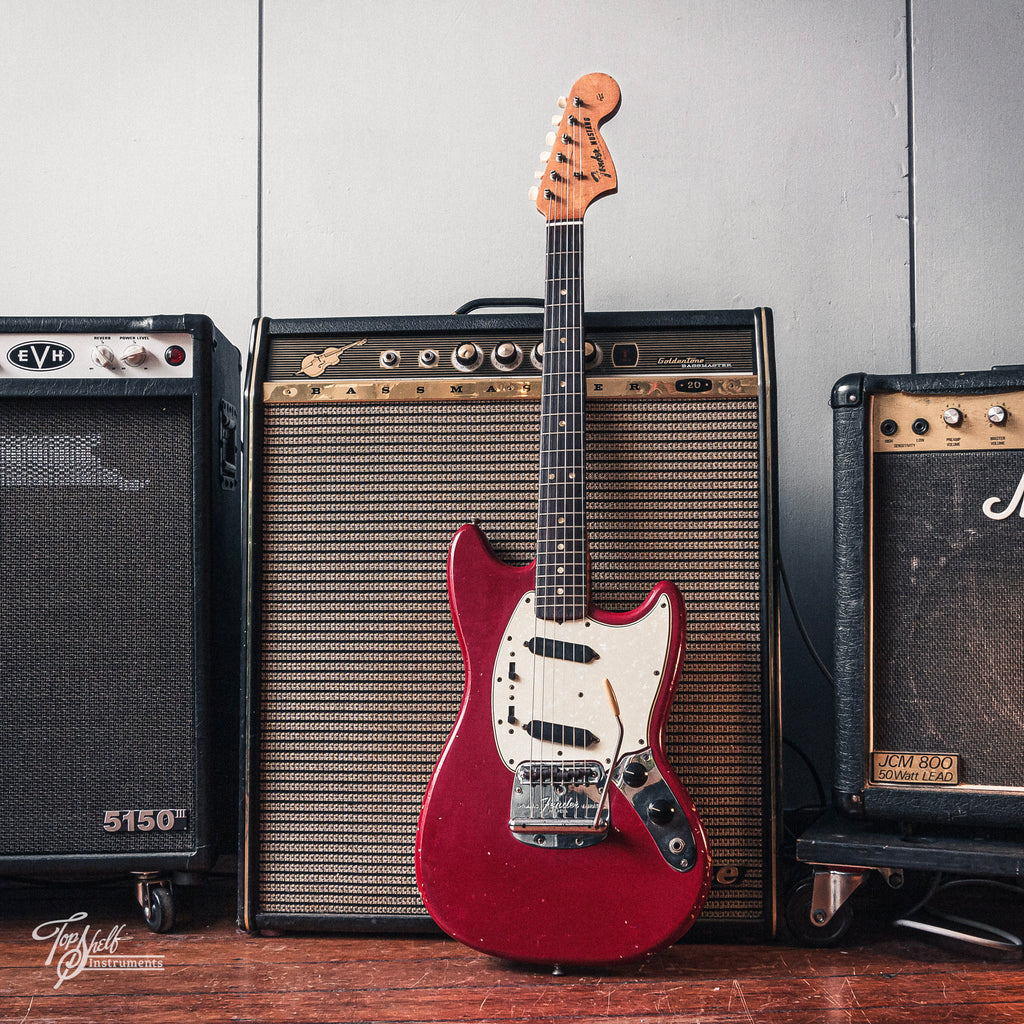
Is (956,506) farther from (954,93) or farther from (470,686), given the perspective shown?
(954,93)

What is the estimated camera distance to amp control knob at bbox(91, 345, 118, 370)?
3.02ft

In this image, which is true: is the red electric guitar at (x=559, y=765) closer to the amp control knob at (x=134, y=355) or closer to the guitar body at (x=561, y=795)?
the guitar body at (x=561, y=795)

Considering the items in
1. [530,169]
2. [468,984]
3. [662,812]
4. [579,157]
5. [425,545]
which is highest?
[530,169]

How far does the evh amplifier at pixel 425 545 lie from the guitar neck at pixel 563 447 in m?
0.04

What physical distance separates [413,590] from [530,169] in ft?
2.35

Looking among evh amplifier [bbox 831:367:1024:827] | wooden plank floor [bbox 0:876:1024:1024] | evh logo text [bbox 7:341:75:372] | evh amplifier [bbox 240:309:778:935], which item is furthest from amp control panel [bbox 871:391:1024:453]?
evh logo text [bbox 7:341:75:372]

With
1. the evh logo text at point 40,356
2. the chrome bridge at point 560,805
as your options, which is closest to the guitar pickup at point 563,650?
the chrome bridge at point 560,805

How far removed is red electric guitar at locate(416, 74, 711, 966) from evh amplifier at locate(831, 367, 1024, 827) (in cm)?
21

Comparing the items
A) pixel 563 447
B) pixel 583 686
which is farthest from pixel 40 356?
pixel 583 686

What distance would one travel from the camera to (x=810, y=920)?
856mm

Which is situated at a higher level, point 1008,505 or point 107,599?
point 1008,505

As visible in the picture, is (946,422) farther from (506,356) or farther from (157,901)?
(157,901)

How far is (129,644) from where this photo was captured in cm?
92

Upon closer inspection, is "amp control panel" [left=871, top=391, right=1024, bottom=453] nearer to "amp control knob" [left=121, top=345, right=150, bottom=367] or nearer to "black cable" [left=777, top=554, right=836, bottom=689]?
"black cable" [left=777, top=554, right=836, bottom=689]
